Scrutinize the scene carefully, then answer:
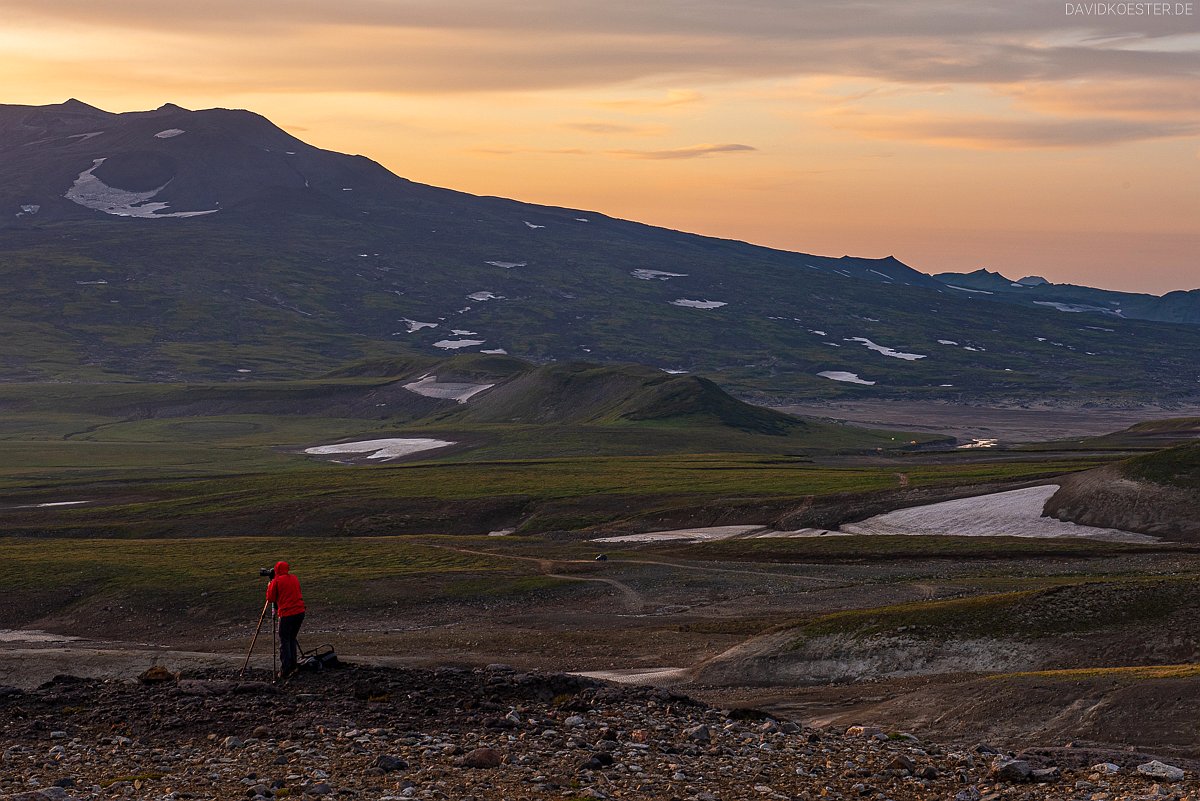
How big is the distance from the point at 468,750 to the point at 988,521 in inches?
3006

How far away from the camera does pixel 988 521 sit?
96.6m

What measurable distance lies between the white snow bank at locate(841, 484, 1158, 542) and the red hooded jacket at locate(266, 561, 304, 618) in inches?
2700

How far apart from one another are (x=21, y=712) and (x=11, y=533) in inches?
3267

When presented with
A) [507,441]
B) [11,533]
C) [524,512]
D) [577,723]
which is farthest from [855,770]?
[507,441]

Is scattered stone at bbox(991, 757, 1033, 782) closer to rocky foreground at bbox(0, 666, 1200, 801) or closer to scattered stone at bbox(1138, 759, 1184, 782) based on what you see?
rocky foreground at bbox(0, 666, 1200, 801)

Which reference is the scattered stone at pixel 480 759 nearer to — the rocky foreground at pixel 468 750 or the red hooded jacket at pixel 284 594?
the rocky foreground at pixel 468 750

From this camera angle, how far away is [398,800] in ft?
76.8

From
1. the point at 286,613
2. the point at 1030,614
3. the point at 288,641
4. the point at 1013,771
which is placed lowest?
the point at 1030,614

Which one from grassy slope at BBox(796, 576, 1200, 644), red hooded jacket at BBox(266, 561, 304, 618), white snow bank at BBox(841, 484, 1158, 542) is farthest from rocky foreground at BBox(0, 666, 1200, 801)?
white snow bank at BBox(841, 484, 1158, 542)

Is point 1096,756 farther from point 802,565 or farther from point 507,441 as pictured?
point 507,441

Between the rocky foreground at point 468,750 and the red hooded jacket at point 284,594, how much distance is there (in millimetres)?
1932

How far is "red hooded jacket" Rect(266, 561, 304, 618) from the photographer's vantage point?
33.7 meters

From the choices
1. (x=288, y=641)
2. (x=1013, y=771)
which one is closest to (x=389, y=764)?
(x=288, y=641)

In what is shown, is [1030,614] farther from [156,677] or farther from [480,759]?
[156,677]
